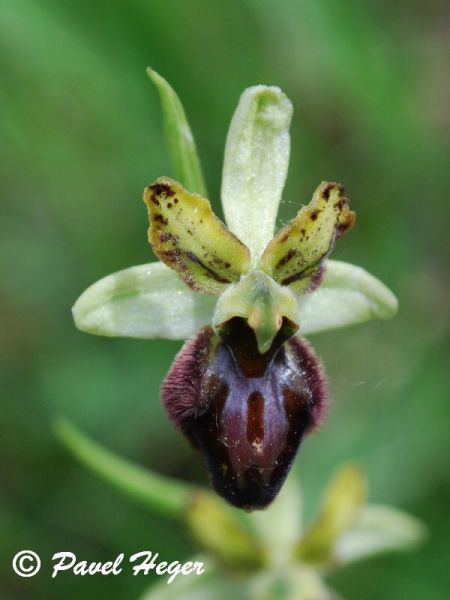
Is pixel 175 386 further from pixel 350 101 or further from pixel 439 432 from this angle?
pixel 350 101

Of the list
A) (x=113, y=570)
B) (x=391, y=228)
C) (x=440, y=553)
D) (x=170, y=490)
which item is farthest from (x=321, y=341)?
(x=170, y=490)

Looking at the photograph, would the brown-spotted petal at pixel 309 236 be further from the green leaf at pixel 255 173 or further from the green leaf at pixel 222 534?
the green leaf at pixel 222 534

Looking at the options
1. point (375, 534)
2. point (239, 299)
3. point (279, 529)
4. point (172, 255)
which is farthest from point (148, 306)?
point (375, 534)

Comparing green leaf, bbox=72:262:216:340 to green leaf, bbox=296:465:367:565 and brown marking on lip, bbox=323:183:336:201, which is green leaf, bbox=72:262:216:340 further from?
green leaf, bbox=296:465:367:565

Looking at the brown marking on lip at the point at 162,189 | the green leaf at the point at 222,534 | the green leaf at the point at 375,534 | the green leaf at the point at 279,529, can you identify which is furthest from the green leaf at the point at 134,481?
the brown marking on lip at the point at 162,189
